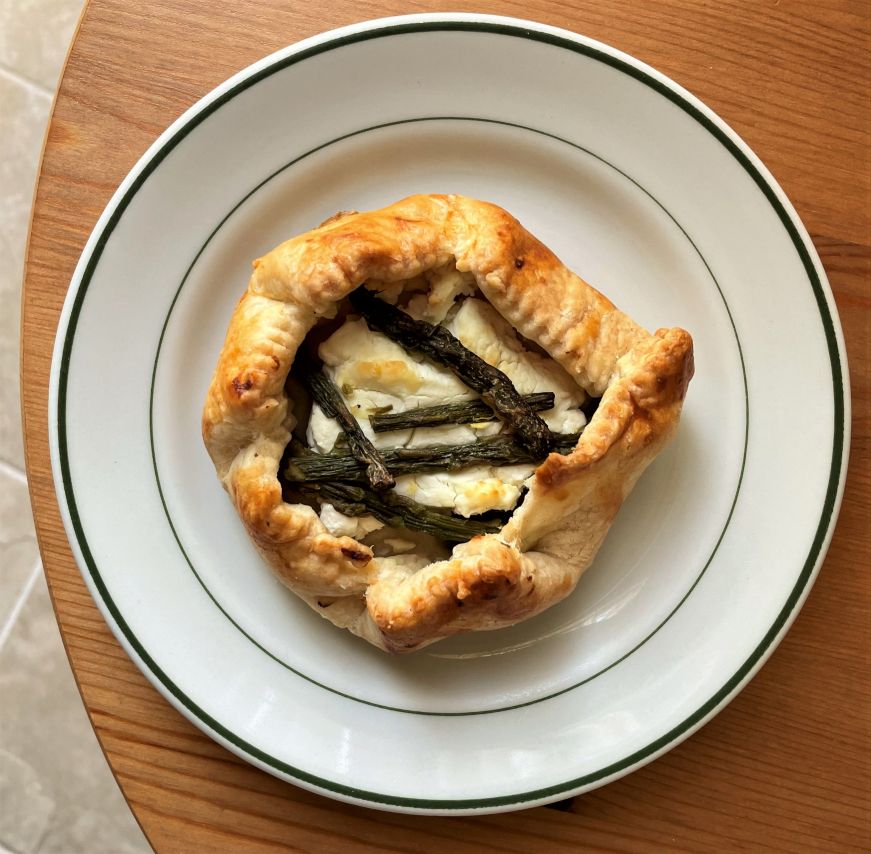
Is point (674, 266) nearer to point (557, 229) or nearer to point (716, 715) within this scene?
point (557, 229)

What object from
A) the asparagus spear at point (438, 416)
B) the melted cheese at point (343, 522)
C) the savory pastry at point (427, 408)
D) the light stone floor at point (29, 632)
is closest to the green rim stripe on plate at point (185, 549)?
the savory pastry at point (427, 408)

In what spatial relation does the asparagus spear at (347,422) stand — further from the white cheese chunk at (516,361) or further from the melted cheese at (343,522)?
the white cheese chunk at (516,361)

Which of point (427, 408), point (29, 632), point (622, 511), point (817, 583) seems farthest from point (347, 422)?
point (29, 632)

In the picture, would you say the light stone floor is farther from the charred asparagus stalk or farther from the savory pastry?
the charred asparagus stalk

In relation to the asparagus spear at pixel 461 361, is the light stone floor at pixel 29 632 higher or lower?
lower


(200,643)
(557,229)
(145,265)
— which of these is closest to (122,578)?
(200,643)

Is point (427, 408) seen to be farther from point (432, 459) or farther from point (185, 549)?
point (185, 549)

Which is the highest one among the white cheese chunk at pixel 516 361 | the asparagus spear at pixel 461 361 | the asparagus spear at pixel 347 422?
the white cheese chunk at pixel 516 361
